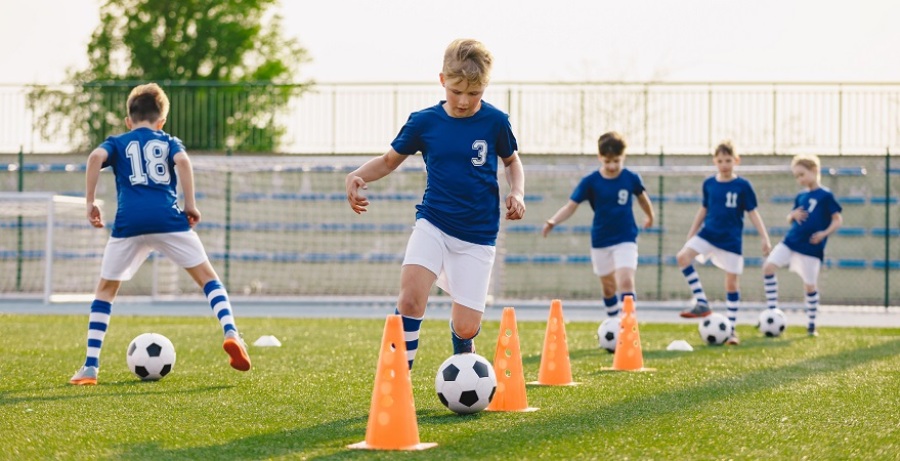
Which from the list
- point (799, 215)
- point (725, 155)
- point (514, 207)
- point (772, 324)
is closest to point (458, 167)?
point (514, 207)

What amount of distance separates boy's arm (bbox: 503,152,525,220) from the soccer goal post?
1628cm

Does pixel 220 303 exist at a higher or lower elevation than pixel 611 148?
lower

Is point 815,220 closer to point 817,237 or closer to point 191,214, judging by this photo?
point 817,237

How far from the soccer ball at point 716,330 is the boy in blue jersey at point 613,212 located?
0.82 meters

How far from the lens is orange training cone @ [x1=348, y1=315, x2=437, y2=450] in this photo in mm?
4609

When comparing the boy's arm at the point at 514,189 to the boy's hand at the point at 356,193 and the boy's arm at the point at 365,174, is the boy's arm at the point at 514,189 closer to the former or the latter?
the boy's arm at the point at 365,174

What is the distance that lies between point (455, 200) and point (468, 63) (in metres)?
0.71

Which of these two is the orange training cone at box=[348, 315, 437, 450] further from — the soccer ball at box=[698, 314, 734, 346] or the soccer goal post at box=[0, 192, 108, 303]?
the soccer goal post at box=[0, 192, 108, 303]

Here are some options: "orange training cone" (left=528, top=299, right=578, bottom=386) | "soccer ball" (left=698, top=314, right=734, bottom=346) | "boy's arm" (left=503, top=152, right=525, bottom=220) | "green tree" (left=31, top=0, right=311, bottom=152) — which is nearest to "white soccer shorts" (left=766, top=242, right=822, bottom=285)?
"soccer ball" (left=698, top=314, right=734, bottom=346)

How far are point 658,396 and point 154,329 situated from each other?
7.41 m

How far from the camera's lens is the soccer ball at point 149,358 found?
283 inches

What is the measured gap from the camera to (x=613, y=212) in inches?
412

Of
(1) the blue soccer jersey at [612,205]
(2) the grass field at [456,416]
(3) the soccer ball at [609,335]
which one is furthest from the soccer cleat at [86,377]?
(1) the blue soccer jersey at [612,205]

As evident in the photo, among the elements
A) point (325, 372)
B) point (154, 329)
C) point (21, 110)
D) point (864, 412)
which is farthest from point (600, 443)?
point (21, 110)
